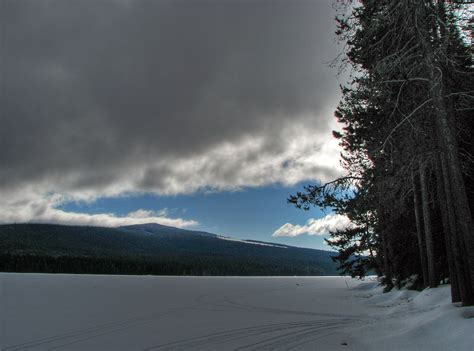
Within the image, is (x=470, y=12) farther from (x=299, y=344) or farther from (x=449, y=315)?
(x=299, y=344)

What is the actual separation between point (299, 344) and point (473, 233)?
491 cm

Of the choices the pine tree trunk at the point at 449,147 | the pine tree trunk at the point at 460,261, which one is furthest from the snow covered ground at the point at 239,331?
the pine tree trunk at the point at 449,147

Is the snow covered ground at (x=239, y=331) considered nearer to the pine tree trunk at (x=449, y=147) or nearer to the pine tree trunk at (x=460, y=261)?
the pine tree trunk at (x=460, y=261)

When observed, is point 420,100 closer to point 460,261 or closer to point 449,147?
Answer: point 449,147

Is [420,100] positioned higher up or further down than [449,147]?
higher up

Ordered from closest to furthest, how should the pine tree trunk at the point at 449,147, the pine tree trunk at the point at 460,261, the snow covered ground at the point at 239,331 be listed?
the snow covered ground at the point at 239,331 → the pine tree trunk at the point at 449,147 → the pine tree trunk at the point at 460,261

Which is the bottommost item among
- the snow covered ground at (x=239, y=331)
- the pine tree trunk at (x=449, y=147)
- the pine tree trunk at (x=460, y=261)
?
the snow covered ground at (x=239, y=331)

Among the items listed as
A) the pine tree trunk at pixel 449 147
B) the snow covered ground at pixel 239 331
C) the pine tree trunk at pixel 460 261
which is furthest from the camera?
the pine tree trunk at pixel 460 261

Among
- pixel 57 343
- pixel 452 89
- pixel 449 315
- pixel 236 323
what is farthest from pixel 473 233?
pixel 57 343

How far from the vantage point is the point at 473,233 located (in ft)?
26.1

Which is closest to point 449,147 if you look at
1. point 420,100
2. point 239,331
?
point 420,100

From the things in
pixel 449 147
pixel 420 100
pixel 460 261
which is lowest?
pixel 460 261

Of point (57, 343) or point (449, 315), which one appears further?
point (57, 343)

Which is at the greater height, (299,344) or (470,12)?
(470,12)
